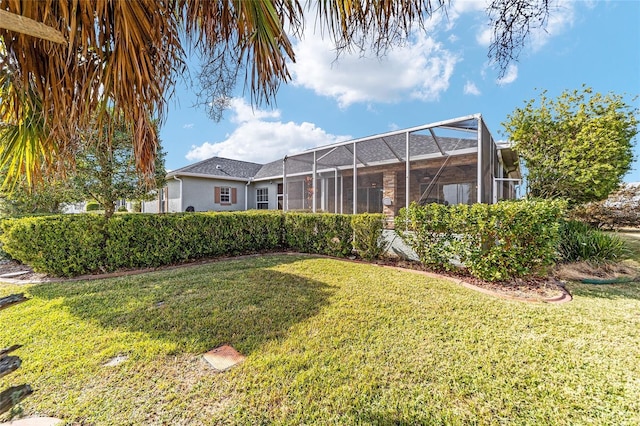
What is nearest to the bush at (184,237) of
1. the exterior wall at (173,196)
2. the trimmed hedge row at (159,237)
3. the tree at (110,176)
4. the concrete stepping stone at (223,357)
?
the trimmed hedge row at (159,237)

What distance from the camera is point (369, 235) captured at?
21.8 feet

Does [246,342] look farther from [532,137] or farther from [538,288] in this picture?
[532,137]

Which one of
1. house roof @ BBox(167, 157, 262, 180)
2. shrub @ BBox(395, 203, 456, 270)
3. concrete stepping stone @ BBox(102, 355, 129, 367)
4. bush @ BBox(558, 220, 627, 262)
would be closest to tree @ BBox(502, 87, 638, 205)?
bush @ BBox(558, 220, 627, 262)

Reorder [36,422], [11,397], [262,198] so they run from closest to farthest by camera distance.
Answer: [11,397] → [36,422] → [262,198]

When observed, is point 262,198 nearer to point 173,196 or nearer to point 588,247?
point 173,196

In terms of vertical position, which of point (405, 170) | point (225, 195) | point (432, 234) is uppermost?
point (405, 170)

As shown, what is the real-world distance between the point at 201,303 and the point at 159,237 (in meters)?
3.30

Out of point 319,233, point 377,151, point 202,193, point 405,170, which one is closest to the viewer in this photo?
point 319,233

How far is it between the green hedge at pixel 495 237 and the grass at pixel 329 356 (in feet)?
3.13

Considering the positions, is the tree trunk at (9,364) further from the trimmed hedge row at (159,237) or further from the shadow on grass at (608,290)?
the shadow on grass at (608,290)

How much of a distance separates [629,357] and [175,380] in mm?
4419

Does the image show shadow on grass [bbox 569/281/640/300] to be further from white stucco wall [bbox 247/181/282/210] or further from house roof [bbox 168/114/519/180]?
white stucco wall [bbox 247/181/282/210]

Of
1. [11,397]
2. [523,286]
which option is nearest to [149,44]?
[11,397]

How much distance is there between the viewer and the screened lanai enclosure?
6.98m
